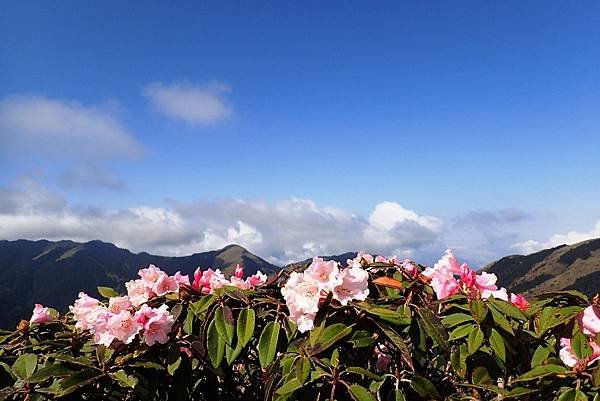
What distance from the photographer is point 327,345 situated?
2.39 metres

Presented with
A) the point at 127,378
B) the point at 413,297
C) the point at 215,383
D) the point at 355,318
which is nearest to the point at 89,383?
the point at 127,378

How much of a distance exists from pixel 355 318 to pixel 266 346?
493mm

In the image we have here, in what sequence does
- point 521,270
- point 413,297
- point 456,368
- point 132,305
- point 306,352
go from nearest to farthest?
point 306,352
point 456,368
point 413,297
point 132,305
point 521,270

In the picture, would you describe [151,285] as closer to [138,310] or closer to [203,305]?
Result: [138,310]

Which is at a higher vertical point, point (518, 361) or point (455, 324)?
point (455, 324)

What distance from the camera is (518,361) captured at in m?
2.78

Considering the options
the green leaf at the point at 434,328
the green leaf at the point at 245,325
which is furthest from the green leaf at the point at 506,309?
the green leaf at the point at 245,325

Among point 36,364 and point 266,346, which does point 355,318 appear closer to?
point 266,346

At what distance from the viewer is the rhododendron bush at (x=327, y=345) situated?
7.89 feet

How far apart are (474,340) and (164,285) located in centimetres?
206

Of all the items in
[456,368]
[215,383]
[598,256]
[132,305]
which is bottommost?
[215,383]

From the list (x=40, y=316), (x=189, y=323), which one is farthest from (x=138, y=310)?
(x=40, y=316)

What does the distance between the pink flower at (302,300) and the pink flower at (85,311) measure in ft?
4.28

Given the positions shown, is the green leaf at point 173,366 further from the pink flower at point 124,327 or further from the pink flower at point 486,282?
the pink flower at point 486,282
